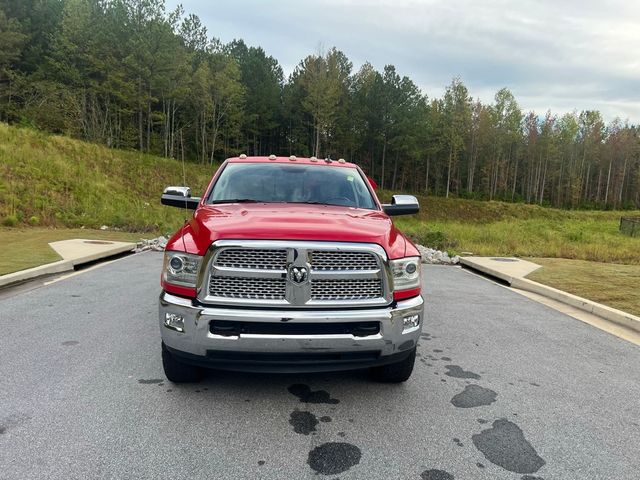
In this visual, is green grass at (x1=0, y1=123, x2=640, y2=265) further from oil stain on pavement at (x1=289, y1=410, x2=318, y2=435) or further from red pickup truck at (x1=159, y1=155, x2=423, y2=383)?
oil stain on pavement at (x1=289, y1=410, x2=318, y2=435)

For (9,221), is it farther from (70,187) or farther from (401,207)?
(401,207)

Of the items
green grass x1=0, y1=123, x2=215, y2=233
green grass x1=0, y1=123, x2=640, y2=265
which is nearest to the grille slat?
green grass x1=0, y1=123, x2=640, y2=265

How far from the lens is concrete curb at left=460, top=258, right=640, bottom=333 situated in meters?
6.01

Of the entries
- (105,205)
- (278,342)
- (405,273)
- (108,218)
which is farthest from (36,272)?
(105,205)

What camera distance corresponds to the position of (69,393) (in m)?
3.37

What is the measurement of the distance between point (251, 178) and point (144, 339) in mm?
2023

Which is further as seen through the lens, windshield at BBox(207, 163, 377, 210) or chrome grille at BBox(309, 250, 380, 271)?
windshield at BBox(207, 163, 377, 210)

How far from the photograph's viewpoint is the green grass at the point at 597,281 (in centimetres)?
709

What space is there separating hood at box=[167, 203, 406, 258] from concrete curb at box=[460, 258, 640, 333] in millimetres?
4328

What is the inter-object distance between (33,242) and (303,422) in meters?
10.5

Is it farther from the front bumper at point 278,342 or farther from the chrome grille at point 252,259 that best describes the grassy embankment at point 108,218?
the chrome grille at point 252,259

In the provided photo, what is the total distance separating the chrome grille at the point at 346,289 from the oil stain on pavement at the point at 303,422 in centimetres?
85

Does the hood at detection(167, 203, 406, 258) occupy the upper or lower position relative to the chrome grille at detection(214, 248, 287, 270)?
upper

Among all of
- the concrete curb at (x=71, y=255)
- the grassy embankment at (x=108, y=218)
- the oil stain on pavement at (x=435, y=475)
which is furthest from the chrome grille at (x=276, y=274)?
the grassy embankment at (x=108, y=218)
